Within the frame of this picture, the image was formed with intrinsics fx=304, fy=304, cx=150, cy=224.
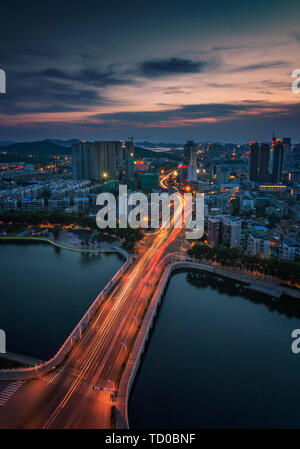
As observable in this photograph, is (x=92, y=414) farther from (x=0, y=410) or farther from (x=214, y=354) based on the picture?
(x=214, y=354)

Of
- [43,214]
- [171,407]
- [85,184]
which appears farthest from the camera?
[85,184]

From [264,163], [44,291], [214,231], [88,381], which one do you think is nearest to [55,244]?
[44,291]

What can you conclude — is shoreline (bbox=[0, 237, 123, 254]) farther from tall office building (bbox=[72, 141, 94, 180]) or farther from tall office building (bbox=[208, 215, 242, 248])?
tall office building (bbox=[72, 141, 94, 180])

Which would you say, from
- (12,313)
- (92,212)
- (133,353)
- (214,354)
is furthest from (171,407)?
(92,212)

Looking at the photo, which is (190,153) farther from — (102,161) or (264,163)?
(102,161)

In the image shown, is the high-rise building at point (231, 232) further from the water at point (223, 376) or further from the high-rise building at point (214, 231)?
the water at point (223, 376)

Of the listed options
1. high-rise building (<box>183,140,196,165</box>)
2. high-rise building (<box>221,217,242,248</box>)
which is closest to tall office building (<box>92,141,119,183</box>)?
high-rise building (<box>183,140,196,165</box>)
